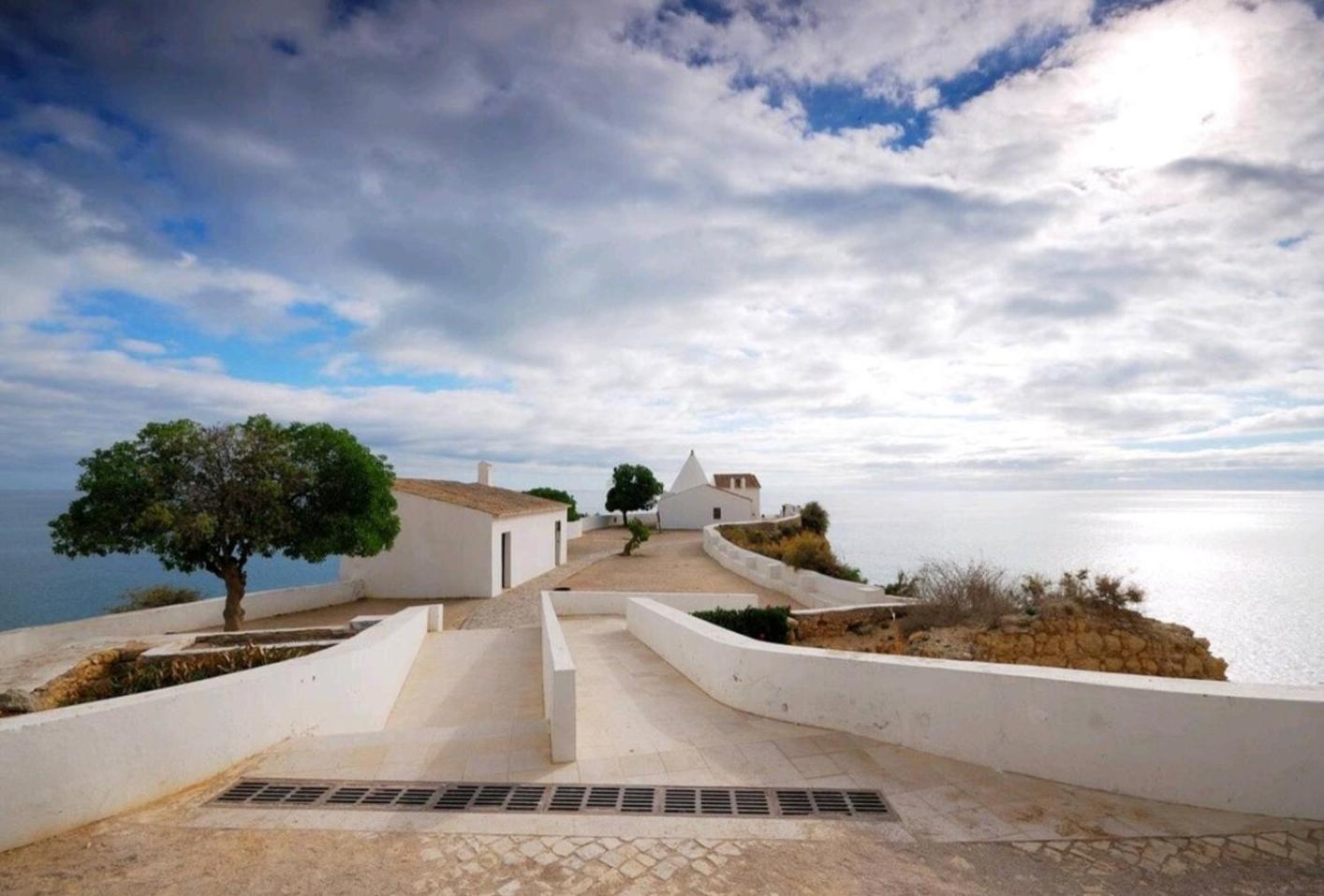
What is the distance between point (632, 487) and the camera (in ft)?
148

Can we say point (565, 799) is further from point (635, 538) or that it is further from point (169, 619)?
point (635, 538)

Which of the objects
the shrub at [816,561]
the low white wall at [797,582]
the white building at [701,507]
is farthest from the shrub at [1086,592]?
the white building at [701,507]

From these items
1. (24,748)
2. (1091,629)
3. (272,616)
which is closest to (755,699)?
(24,748)

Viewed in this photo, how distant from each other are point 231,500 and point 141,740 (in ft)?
32.9

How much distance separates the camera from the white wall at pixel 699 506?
151ft

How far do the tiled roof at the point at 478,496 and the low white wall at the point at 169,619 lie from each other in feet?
10.4

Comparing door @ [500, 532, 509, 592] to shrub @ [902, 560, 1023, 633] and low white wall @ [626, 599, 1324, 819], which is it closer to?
shrub @ [902, 560, 1023, 633]

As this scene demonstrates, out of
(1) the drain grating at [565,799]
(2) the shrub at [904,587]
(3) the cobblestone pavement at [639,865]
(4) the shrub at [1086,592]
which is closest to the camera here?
(3) the cobblestone pavement at [639,865]

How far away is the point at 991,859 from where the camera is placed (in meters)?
3.11

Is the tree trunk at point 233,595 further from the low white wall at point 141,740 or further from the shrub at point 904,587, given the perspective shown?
the shrub at point 904,587

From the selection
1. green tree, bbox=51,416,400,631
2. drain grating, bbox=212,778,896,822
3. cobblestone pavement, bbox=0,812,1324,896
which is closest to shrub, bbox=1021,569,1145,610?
cobblestone pavement, bbox=0,812,1324,896

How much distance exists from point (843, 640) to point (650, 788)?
7022mm

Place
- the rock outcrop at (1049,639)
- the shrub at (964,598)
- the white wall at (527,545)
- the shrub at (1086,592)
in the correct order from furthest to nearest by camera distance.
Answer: the white wall at (527,545)
the shrub at (1086,592)
the shrub at (964,598)
the rock outcrop at (1049,639)

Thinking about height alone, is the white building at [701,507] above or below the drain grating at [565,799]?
above
